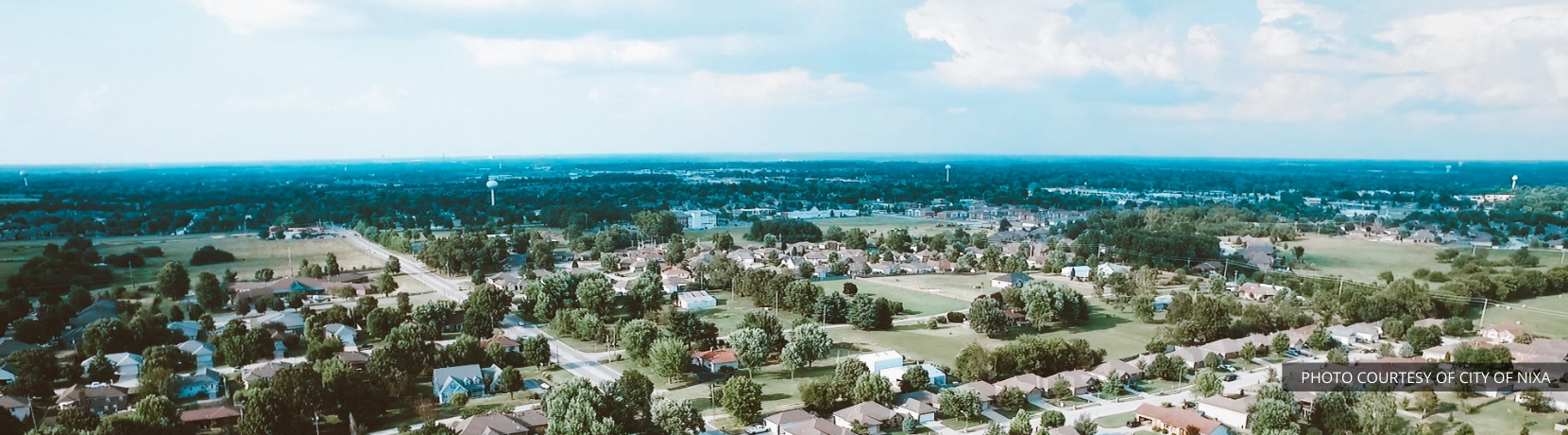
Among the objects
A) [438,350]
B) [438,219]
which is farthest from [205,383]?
[438,219]

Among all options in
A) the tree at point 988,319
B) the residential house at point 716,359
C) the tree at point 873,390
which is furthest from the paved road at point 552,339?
the tree at point 988,319

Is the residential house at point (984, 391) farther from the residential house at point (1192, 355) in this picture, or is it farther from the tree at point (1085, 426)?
the residential house at point (1192, 355)

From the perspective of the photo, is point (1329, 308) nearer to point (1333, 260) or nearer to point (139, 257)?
point (1333, 260)

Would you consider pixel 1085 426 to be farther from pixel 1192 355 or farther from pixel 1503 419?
pixel 1503 419

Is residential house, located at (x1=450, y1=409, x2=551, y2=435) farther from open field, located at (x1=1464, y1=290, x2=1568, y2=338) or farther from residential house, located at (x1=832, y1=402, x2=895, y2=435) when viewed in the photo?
open field, located at (x1=1464, y1=290, x2=1568, y2=338)

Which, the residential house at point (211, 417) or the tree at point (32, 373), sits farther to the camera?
the tree at point (32, 373)

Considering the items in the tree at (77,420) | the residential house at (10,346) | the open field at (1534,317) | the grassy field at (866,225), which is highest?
the tree at (77,420)
